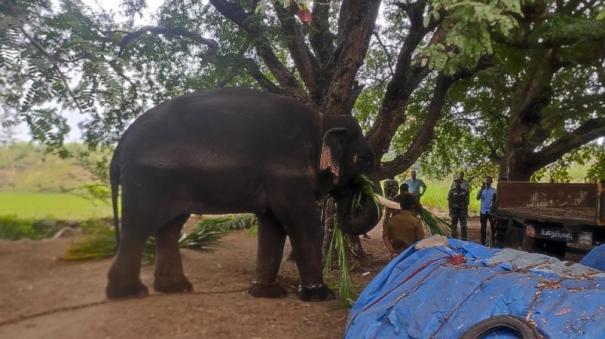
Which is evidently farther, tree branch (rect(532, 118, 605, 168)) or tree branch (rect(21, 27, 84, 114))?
tree branch (rect(532, 118, 605, 168))

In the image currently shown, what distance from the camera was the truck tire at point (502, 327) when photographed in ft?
11.2

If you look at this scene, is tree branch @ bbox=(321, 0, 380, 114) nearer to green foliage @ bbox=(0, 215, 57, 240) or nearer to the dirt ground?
the dirt ground

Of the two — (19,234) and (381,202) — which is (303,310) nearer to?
(381,202)

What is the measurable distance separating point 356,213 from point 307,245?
84 centimetres

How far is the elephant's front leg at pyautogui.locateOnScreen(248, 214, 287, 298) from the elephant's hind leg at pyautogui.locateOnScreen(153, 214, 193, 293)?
0.82 metres

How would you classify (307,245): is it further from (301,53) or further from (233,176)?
(301,53)

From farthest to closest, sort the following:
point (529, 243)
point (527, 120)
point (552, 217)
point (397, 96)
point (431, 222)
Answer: point (527, 120)
point (397, 96)
point (529, 243)
point (552, 217)
point (431, 222)

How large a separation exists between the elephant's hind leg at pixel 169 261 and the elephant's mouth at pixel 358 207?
1.92m

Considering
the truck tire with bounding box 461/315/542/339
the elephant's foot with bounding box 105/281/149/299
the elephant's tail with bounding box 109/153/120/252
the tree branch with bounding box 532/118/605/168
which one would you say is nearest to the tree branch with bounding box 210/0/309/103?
the elephant's tail with bounding box 109/153/120/252

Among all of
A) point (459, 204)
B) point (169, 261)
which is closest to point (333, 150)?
point (169, 261)

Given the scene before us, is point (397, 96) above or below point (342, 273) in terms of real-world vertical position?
above

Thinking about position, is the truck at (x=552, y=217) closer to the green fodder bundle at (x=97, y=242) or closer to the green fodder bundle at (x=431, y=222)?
the green fodder bundle at (x=431, y=222)

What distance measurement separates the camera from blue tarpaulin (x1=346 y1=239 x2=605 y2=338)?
3520mm

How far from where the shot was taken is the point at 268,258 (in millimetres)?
6457
